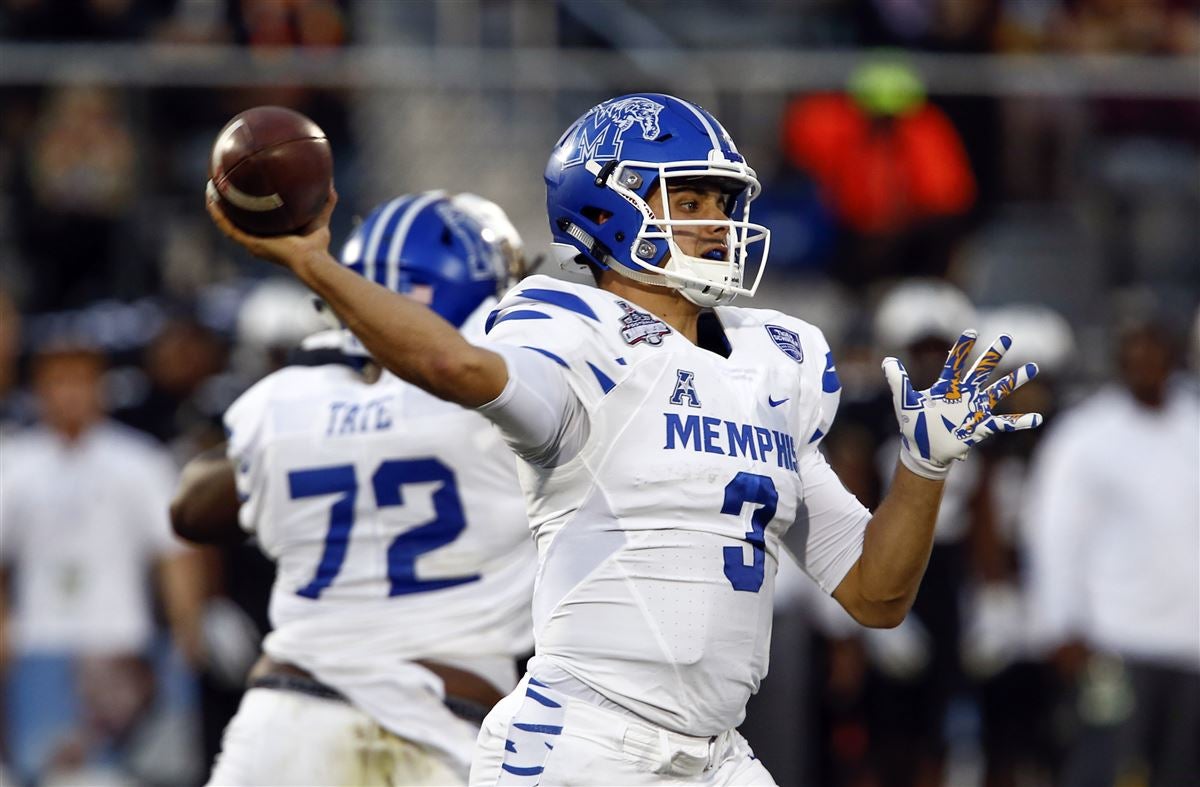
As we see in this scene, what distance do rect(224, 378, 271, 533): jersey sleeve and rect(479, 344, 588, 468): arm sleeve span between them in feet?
4.55

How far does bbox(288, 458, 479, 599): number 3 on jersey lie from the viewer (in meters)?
4.73

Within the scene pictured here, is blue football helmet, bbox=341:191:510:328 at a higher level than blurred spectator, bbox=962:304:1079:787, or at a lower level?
higher

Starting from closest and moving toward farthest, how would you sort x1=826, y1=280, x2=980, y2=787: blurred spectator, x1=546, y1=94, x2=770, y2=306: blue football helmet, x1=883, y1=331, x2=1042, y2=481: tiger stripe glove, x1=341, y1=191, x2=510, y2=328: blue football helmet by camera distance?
x1=883, y1=331, x2=1042, y2=481: tiger stripe glove → x1=546, y1=94, x2=770, y2=306: blue football helmet → x1=341, y1=191, x2=510, y2=328: blue football helmet → x1=826, y1=280, x2=980, y2=787: blurred spectator

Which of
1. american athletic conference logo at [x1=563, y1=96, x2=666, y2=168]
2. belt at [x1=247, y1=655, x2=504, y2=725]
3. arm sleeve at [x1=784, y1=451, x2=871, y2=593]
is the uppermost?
american athletic conference logo at [x1=563, y1=96, x2=666, y2=168]

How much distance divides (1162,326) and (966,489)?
1.19m

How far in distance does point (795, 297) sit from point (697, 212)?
273 inches

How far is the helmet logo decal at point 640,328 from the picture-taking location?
3.76 metres

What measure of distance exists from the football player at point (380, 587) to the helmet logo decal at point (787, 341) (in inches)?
36.6

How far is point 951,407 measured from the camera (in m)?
3.77

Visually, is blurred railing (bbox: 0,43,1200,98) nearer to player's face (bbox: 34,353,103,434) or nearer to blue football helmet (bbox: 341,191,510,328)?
player's face (bbox: 34,353,103,434)

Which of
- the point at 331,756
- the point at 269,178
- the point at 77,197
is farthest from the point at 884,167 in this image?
the point at 269,178

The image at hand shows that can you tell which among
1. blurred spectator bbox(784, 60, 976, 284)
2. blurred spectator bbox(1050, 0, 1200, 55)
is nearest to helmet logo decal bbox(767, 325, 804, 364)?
blurred spectator bbox(784, 60, 976, 284)

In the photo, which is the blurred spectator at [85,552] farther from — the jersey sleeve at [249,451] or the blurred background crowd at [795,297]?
the jersey sleeve at [249,451]

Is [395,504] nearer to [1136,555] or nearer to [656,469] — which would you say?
[656,469]
